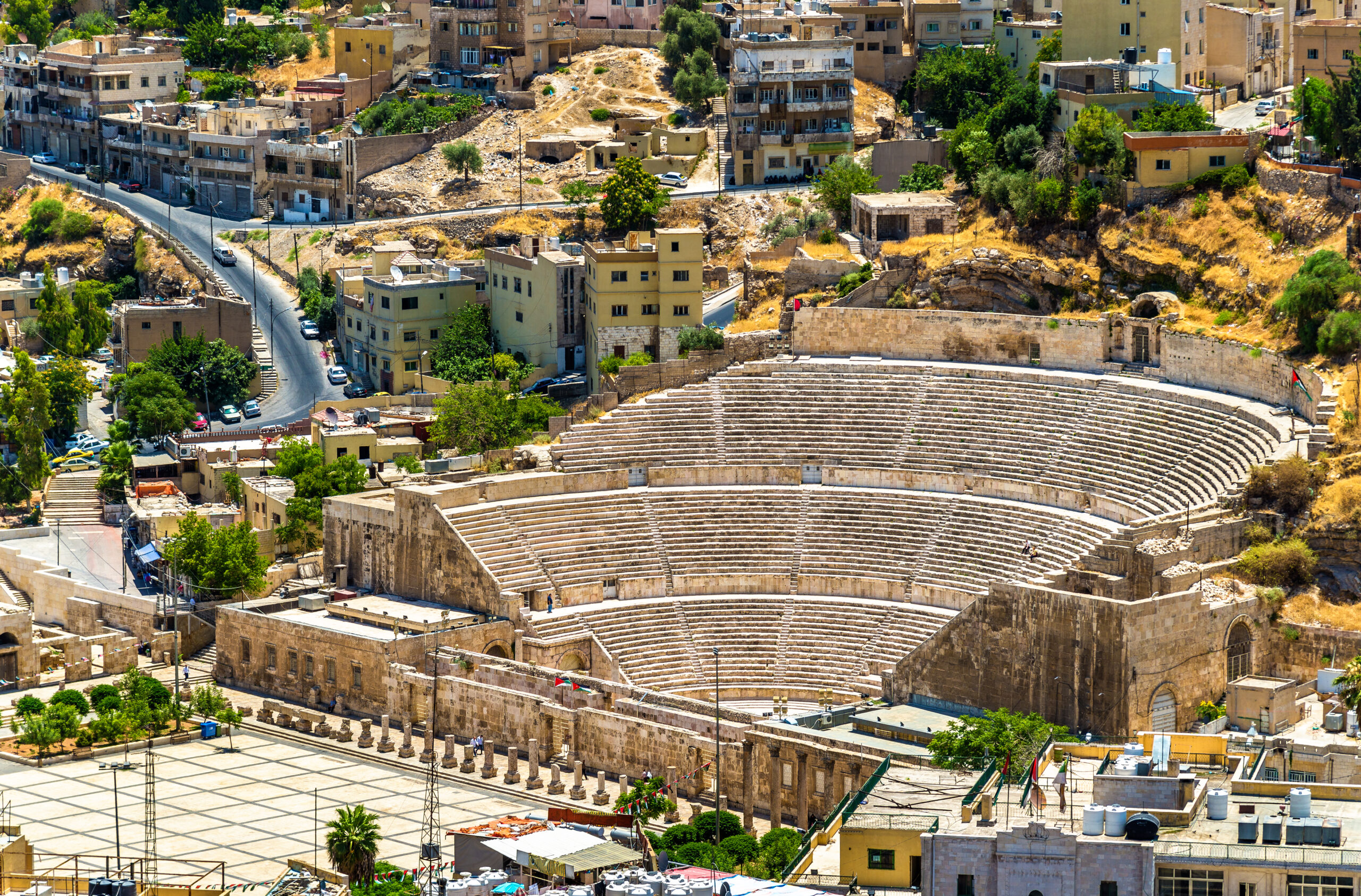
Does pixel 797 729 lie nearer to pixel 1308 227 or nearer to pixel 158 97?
pixel 1308 227

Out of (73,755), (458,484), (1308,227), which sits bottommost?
(73,755)

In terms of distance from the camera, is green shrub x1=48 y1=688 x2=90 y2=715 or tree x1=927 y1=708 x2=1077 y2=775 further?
green shrub x1=48 y1=688 x2=90 y2=715

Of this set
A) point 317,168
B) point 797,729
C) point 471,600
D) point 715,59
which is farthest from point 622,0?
point 797,729

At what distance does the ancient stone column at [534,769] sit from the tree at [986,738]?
429 inches

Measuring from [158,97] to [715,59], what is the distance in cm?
2960

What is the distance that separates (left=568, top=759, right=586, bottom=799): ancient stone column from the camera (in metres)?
68.4

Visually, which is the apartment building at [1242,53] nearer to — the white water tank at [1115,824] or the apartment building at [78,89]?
the white water tank at [1115,824]

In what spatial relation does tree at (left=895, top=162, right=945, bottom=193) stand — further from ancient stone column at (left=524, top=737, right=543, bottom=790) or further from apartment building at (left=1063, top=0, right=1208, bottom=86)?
ancient stone column at (left=524, top=737, right=543, bottom=790)

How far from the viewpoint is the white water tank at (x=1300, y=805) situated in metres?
46.8

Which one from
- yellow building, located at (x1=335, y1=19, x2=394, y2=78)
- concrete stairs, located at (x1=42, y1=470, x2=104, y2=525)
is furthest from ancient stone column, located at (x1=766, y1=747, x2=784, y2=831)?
yellow building, located at (x1=335, y1=19, x2=394, y2=78)

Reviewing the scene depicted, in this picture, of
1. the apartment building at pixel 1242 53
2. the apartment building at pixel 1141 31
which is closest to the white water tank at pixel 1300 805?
the apartment building at pixel 1141 31

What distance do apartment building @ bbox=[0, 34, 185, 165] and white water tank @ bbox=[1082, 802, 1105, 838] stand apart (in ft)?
309

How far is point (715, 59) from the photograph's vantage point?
405 feet

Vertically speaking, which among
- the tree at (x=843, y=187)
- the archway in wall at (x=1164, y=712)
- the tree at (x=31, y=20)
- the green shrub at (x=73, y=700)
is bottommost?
the green shrub at (x=73, y=700)
